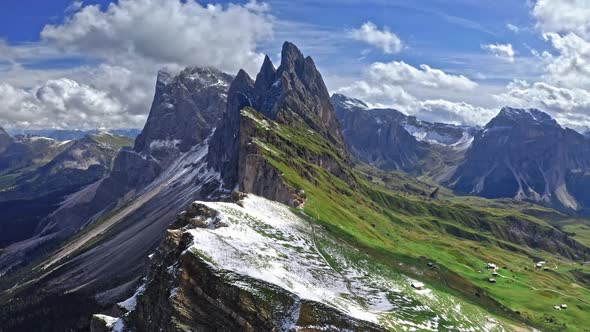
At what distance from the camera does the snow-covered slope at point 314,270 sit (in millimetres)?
70438

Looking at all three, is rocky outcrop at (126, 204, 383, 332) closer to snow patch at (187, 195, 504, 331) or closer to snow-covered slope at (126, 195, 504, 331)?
snow-covered slope at (126, 195, 504, 331)

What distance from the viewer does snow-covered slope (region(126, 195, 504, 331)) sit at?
70438mm

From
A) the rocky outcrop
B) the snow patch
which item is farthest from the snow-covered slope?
the rocky outcrop

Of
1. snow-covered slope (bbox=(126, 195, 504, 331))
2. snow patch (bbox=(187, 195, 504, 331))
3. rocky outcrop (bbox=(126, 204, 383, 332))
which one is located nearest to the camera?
rocky outcrop (bbox=(126, 204, 383, 332))

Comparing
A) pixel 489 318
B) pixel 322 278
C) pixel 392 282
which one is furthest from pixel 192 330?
pixel 489 318

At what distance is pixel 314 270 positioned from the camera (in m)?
87.5

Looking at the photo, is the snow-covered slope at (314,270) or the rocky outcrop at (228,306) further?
the snow-covered slope at (314,270)

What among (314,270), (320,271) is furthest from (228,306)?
(320,271)

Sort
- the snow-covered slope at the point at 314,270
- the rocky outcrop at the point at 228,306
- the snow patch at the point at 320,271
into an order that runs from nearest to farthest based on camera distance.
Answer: the rocky outcrop at the point at 228,306 → the snow-covered slope at the point at 314,270 → the snow patch at the point at 320,271

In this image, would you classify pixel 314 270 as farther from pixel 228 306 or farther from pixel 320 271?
pixel 228 306

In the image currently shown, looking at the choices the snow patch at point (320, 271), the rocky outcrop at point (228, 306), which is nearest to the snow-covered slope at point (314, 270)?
the snow patch at point (320, 271)

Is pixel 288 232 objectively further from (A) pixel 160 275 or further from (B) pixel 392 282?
(A) pixel 160 275

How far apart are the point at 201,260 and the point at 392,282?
47.6 metres

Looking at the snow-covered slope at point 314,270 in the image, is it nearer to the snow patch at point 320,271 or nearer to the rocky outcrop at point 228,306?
the snow patch at point 320,271
